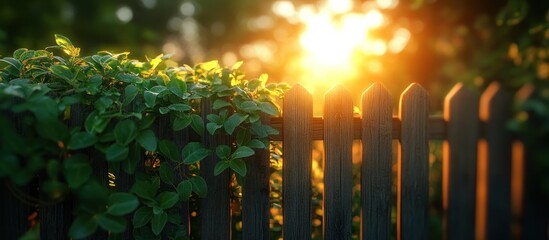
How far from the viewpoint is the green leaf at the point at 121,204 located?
1671mm

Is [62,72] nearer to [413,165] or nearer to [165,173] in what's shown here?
[165,173]

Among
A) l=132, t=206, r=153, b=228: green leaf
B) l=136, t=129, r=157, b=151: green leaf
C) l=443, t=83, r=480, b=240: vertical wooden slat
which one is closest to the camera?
l=136, t=129, r=157, b=151: green leaf

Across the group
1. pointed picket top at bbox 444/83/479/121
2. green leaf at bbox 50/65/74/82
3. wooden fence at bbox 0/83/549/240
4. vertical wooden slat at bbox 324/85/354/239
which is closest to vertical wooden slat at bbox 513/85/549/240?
pointed picket top at bbox 444/83/479/121

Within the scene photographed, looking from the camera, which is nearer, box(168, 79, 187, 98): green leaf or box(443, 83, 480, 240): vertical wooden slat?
box(168, 79, 187, 98): green leaf

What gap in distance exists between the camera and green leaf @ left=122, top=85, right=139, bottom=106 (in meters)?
1.78

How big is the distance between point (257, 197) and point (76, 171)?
819mm

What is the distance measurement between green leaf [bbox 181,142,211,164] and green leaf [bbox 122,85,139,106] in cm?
29

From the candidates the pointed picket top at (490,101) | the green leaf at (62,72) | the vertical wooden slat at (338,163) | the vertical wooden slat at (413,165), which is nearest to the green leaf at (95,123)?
the green leaf at (62,72)

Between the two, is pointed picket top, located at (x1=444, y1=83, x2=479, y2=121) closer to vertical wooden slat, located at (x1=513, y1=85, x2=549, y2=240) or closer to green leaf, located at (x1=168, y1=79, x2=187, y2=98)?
vertical wooden slat, located at (x1=513, y1=85, x2=549, y2=240)

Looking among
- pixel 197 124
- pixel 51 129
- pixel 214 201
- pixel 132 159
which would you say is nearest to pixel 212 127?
pixel 197 124

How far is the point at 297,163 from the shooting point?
218 cm

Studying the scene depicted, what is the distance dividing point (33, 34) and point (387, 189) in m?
6.48

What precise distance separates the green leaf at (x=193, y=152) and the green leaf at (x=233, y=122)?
134 millimetres

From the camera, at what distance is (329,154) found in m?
2.20
